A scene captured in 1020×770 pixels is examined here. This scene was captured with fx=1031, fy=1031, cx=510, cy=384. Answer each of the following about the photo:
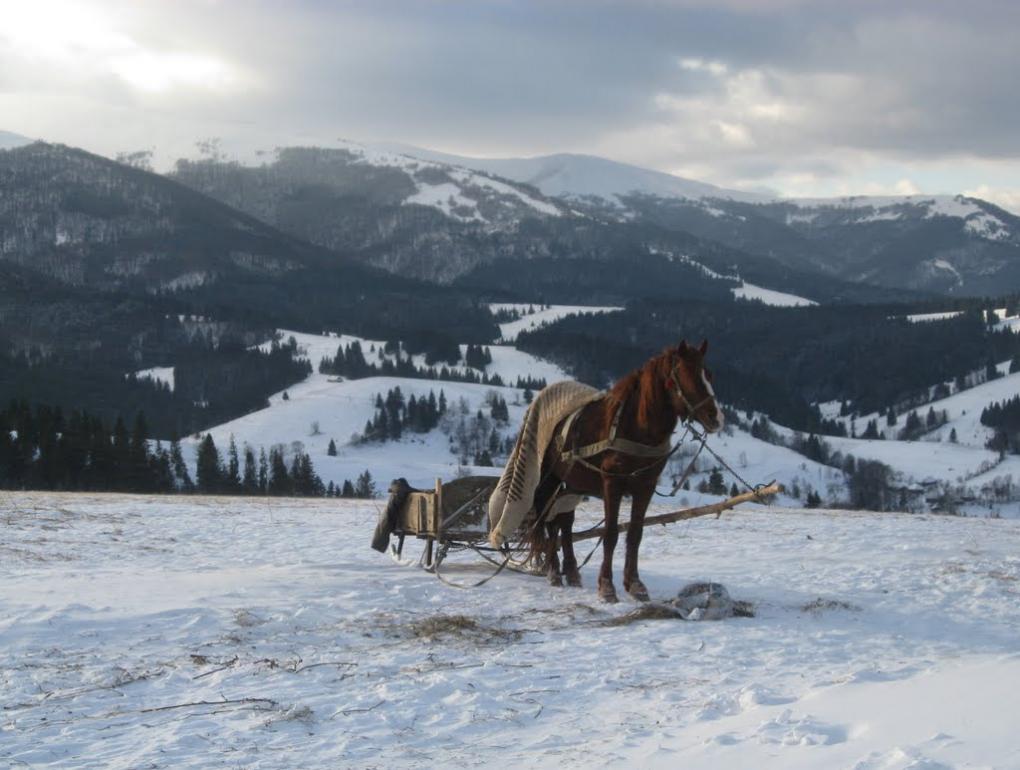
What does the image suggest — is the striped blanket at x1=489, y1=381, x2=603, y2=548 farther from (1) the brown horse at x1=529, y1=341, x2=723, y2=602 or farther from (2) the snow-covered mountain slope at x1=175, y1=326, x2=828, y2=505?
(2) the snow-covered mountain slope at x1=175, y1=326, x2=828, y2=505

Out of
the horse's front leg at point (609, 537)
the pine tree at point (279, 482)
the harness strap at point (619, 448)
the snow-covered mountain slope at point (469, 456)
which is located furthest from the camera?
the snow-covered mountain slope at point (469, 456)

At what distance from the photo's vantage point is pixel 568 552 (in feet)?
45.4

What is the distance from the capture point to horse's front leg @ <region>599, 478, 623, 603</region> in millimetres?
12430

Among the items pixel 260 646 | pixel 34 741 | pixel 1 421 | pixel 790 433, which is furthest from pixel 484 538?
pixel 790 433

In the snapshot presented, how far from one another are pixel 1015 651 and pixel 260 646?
24.2ft

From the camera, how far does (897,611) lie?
12.1m

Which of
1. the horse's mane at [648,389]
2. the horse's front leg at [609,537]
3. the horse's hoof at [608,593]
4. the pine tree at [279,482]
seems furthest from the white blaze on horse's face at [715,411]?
the pine tree at [279,482]

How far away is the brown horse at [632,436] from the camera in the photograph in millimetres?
11805

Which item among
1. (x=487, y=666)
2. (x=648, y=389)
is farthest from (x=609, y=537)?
(x=487, y=666)

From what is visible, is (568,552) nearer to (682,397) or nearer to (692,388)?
(682,397)

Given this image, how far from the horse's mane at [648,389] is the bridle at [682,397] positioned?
70 millimetres

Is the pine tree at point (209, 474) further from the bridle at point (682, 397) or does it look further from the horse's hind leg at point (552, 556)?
the bridle at point (682, 397)

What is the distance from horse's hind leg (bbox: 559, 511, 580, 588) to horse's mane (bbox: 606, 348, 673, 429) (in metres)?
1.96

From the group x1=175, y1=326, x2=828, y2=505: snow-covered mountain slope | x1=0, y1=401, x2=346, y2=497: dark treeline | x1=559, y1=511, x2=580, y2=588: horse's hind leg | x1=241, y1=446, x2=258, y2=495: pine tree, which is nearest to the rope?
x1=559, y1=511, x2=580, y2=588: horse's hind leg
